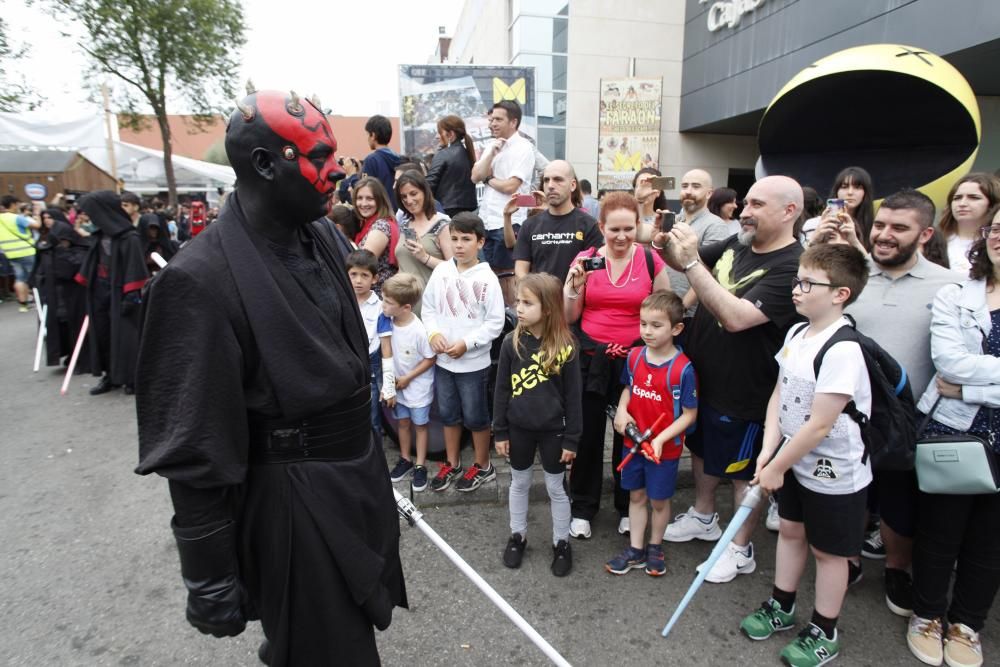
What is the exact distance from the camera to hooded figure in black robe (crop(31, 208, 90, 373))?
695 centimetres

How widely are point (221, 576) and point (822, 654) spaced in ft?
8.10

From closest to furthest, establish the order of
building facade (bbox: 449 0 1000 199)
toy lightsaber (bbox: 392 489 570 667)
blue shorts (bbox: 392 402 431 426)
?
toy lightsaber (bbox: 392 489 570 667)
blue shorts (bbox: 392 402 431 426)
building facade (bbox: 449 0 1000 199)

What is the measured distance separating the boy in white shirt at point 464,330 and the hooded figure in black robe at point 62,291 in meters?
5.70

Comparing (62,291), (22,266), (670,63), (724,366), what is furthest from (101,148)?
(724,366)

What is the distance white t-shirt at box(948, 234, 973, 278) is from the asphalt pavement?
6.04ft

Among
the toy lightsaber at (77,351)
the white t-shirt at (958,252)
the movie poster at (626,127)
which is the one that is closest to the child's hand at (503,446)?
the white t-shirt at (958,252)

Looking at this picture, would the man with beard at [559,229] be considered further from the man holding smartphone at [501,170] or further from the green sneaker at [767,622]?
the green sneaker at [767,622]

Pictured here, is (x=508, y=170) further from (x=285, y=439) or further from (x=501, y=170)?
(x=285, y=439)

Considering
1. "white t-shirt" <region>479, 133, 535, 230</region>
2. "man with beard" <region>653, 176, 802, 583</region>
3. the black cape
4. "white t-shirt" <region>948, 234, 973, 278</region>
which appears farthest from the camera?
"white t-shirt" <region>479, 133, 535, 230</region>

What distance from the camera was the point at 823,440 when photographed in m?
2.35

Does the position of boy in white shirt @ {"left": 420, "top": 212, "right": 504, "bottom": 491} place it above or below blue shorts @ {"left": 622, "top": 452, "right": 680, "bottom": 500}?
above

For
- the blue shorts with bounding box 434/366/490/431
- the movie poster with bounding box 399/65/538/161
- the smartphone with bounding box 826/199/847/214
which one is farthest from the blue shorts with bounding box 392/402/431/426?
the movie poster with bounding box 399/65/538/161

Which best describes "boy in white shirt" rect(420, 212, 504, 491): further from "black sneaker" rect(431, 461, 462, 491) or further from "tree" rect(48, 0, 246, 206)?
"tree" rect(48, 0, 246, 206)

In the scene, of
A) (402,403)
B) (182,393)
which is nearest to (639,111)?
(402,403)
